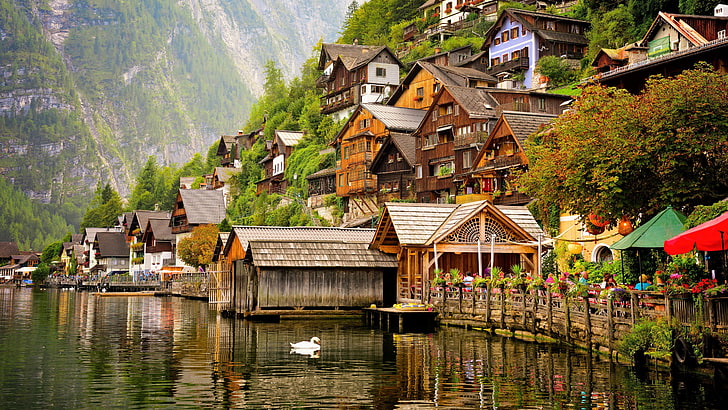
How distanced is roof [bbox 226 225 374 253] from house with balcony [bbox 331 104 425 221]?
90.0 ft

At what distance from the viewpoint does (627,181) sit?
30.6 m

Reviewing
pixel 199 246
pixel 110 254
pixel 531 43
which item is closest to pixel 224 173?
pixel 110 254

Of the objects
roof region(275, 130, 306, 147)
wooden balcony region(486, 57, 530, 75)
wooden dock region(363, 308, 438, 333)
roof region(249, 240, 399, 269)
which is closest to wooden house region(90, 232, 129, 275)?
roof region(275, 130, 306, 147)

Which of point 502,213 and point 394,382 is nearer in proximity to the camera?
point 394,382

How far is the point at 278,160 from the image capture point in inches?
4304

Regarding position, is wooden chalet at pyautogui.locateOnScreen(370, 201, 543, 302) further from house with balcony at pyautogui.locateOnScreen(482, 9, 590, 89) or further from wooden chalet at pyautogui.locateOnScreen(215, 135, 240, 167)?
wooden chalet at pyautogui.locateOnScreen(215, 135, 240, 167)

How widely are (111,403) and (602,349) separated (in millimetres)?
15357

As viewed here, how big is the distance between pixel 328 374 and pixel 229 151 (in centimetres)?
12624

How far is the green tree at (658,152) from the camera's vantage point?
97.0 feet

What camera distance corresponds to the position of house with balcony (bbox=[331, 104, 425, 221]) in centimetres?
8038

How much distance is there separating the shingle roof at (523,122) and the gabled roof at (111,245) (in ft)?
301

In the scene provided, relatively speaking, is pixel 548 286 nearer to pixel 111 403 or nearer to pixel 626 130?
pixel 626 130

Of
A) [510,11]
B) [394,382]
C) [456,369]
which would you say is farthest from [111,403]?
[510,11]

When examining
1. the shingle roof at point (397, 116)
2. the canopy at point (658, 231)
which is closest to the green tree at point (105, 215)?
the shingle roof at point (397, 116)
